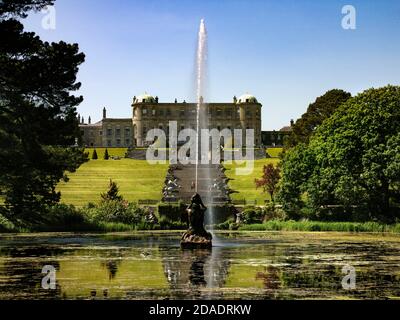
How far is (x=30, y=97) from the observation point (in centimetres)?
3344

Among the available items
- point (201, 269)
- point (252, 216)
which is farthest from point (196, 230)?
point (252, 216)

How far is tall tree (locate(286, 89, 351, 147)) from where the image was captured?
212 feet

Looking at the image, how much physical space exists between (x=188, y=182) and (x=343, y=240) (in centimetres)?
3771

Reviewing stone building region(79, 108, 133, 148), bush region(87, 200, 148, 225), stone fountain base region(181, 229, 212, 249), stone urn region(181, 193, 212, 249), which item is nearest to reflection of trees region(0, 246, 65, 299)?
stone fountain base region(181, 229, 212, 249)

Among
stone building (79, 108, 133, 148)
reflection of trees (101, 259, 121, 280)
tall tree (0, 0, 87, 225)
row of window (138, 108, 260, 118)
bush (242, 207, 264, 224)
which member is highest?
row of window (138, 108, 260, 118)

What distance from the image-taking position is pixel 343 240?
30.8 meters

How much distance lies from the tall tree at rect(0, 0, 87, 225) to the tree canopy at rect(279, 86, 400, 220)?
51.5ft

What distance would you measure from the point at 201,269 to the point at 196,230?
7.43 m

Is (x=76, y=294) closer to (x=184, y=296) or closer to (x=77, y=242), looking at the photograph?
(x=184, y=296)

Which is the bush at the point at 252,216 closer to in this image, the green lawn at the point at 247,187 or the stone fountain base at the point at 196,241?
the green lawn at the point at 247,187

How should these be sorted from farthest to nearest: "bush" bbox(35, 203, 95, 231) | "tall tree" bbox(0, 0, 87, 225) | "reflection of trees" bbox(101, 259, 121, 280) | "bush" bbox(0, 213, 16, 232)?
"bush" bbox(35, 203, 95, 231) < "bush" bbox(0, 213, 16, 232) < "tall tree" bbox(0, 0, 87, 225) < "reflection of trees" bbox(101, 259, 121, 280)

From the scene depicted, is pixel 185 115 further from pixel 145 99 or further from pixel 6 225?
pixel 6 225

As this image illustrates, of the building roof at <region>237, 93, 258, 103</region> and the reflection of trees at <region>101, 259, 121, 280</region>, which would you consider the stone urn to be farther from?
the building roof at <region>237, 93, 258, 103</region>
